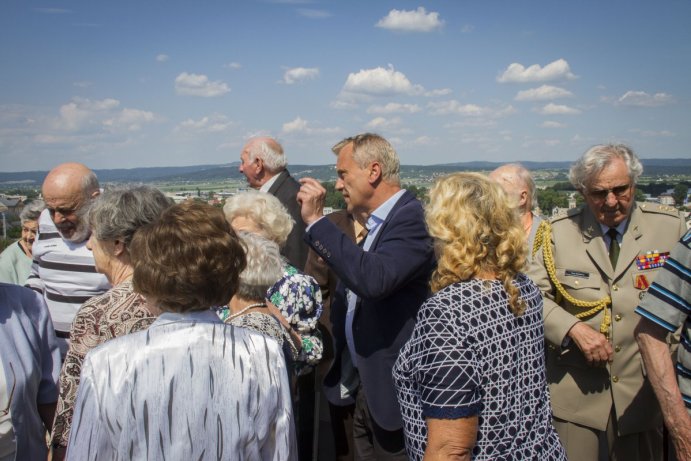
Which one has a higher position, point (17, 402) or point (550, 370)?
point (17, 402)

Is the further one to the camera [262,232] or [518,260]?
[262,232]

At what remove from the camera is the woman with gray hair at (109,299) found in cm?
213

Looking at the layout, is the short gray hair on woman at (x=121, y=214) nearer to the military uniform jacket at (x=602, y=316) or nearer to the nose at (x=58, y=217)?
the nose at (x=58, y=217)

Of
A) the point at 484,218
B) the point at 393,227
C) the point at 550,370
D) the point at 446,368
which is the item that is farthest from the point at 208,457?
the point at 550,370

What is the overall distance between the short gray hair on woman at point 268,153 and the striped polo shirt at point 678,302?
12.2 ft

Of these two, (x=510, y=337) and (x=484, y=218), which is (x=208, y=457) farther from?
(x=484, y=218)

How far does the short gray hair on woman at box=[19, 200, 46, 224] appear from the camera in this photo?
4.67m

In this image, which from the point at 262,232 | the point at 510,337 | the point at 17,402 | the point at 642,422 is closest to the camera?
the point at 510,337

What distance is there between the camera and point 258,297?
8.29 ft

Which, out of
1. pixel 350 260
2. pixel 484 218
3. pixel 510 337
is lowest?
pixel 510 337

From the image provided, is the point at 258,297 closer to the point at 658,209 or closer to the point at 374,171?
the point at 374,171

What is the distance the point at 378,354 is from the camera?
2.67 m

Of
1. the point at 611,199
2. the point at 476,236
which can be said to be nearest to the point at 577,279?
the point at 611,199

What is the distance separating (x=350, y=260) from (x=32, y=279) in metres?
2.34
